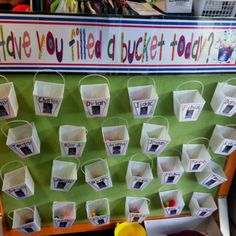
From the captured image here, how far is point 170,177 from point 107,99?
47cm

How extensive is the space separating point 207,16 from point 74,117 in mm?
550

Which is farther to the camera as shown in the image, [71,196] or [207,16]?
[71,196]

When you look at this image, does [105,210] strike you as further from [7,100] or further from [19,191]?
A: [7,100]

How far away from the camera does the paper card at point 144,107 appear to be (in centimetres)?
94

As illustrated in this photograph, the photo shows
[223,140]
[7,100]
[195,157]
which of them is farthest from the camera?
[195,157]

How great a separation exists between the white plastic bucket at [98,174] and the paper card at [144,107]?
0.99 feet

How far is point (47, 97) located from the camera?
874 millimetres

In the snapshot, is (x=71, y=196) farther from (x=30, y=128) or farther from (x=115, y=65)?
(x=115, y=65)

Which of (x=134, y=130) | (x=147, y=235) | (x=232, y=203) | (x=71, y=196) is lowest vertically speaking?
(x=147, y=235)

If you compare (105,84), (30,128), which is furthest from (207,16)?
(30,128)

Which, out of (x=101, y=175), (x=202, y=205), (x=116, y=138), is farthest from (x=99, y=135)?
(x=202, y=205)

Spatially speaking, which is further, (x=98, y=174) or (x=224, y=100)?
(x=98, y=174)

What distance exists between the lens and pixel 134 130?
1.10 m

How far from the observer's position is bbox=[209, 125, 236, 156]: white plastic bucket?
1.09 metres
